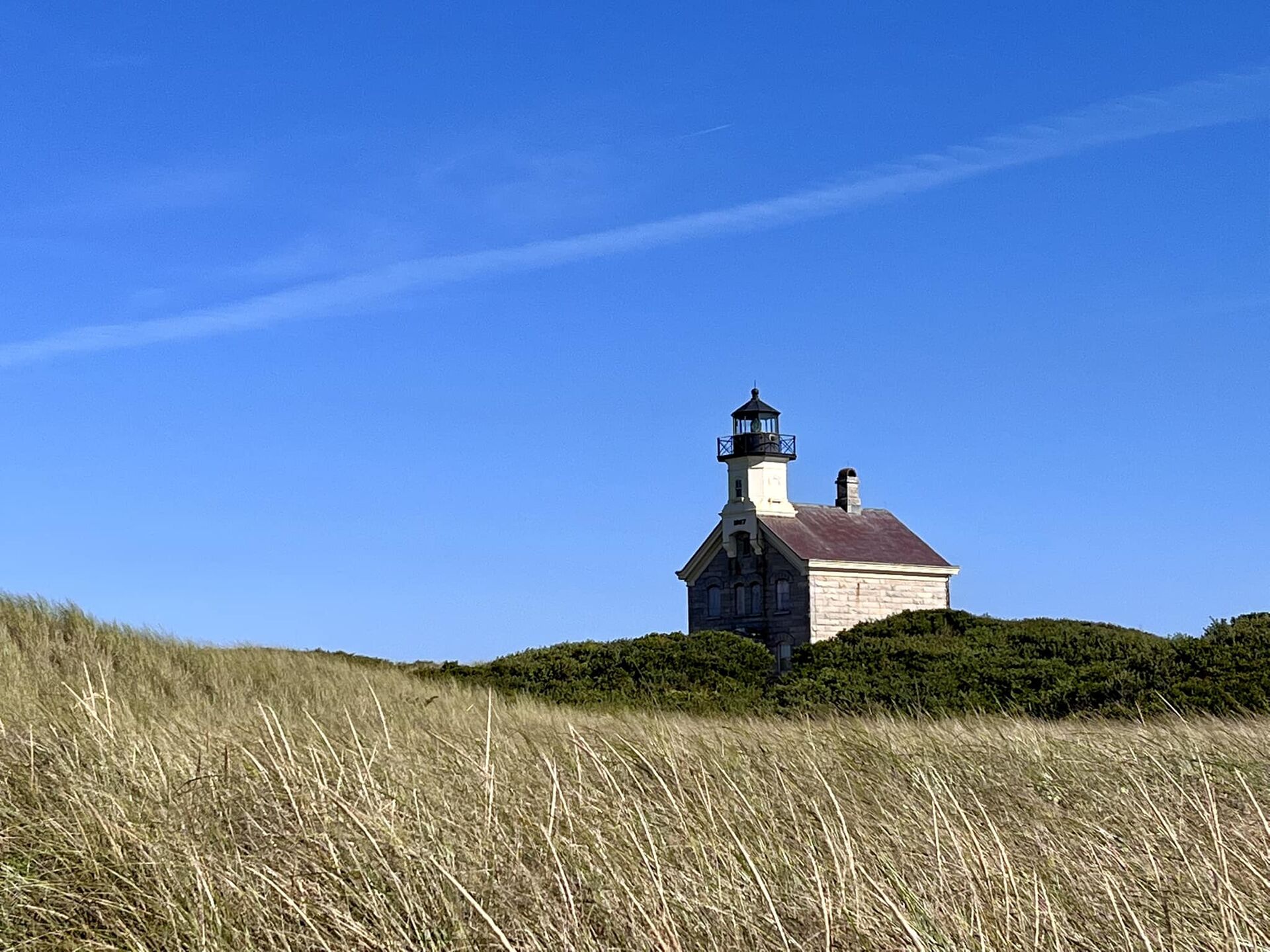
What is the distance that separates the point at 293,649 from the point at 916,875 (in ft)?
45.7

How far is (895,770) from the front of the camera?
7496mm

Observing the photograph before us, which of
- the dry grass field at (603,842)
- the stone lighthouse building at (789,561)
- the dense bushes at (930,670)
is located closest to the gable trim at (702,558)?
the stone lighthouse building at (789,561)

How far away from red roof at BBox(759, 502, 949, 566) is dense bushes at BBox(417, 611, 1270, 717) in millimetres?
6105

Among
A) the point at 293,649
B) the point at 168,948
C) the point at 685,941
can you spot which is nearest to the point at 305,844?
the point at 168,948

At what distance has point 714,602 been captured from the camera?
39.8 m

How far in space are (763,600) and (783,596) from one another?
82 cm

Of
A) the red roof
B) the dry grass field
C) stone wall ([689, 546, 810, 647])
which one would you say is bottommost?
the dry grass field

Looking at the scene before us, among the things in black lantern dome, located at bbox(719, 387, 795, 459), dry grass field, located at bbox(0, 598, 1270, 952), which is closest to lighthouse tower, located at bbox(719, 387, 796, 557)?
black lantern dome, located at bbox(719, 387, 795, 459)

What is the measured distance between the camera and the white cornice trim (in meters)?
36.5

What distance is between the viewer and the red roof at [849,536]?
123 feet

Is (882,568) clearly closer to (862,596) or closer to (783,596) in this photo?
(862,596)

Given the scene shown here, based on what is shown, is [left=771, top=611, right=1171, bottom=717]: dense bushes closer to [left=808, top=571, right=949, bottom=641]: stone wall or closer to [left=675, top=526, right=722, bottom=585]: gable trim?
[left=808, top=571, right=949, bottom=641]: stone wall

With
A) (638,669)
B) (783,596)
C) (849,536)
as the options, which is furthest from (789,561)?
A: (638,669)

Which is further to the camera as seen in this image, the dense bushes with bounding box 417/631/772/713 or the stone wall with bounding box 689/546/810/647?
the stone wall with bounding box 689/546/810/647
